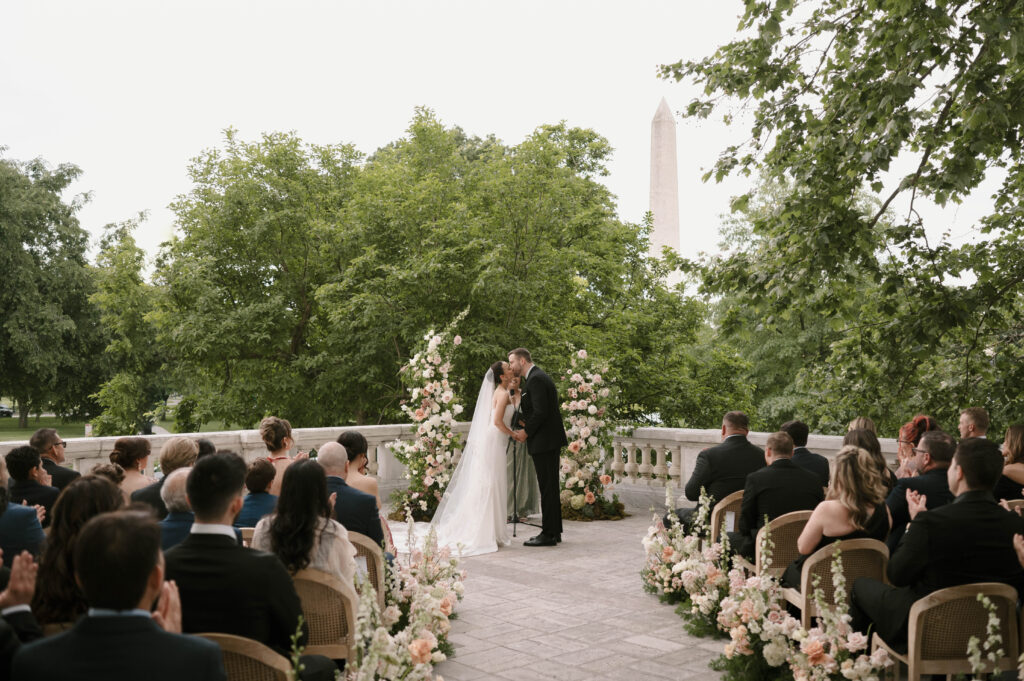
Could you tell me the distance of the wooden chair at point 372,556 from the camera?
17.3 ft

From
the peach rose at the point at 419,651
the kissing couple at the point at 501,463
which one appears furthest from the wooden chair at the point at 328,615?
the kissing couple at the point at 501,463

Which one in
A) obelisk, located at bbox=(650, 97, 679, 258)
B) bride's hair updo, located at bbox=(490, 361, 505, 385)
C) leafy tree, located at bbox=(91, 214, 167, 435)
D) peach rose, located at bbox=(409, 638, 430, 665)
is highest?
obelisk, located at bbox=(650, 97, 679, 258)

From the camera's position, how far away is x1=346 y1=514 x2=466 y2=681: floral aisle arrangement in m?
3.66

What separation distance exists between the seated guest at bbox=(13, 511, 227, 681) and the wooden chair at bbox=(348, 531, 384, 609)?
2.84 metres

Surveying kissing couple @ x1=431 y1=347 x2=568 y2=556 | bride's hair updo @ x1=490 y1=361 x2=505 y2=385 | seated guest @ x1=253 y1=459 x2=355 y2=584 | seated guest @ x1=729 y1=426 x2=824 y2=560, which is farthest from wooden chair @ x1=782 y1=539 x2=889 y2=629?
bride's hair updo @ x1=490 y1=361 x2=505 y2=385

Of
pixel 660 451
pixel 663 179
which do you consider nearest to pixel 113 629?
→ pixel 660 451

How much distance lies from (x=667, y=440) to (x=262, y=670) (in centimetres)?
924

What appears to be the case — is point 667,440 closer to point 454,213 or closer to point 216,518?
point 454,213

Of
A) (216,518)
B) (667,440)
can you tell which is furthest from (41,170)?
(216,518)

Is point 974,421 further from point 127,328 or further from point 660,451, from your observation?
point 127,328

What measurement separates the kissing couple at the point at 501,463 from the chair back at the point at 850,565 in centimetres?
475

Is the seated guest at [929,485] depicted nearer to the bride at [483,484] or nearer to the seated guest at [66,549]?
the seated guest at [66,549]

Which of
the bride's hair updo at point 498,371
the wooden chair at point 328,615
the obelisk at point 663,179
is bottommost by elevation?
the wooden chair at point 328,615

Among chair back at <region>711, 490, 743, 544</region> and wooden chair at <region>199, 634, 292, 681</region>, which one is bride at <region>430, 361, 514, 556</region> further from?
wooden chair at <region>199, 634, 292, 681</region>
